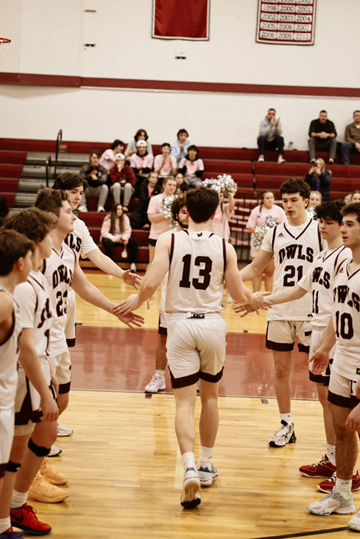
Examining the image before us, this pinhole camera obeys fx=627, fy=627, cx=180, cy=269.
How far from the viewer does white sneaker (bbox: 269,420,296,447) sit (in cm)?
470

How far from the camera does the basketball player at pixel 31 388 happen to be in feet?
9.52

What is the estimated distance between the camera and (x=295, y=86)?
1623 centimetres

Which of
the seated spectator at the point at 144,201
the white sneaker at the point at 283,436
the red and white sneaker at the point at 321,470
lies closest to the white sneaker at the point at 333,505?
the red and white sneaker at the point at 321,470

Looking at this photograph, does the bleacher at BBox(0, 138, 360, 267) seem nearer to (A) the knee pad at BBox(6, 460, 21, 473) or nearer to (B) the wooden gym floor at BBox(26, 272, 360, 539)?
(B) the wooden gym floor at BBox(26, 272, 360, 539)

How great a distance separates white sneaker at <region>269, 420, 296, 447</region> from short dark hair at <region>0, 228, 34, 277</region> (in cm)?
279

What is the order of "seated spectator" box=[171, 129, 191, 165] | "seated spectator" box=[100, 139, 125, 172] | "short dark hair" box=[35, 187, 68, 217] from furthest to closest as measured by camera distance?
"seated spectator" box=[171, 129, 191, 165]
"seated spectator" box=[100, 139, 125, 172]
"short dark hair" box=[35, 187, 68, 217]

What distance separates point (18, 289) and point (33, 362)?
346 millimetres

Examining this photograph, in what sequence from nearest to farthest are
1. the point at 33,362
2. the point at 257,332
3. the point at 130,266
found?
the point at 33,362 < the point at 257,332 < the point at 130,266

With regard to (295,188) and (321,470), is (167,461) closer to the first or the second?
(321,470)

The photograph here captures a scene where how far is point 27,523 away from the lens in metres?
3.27

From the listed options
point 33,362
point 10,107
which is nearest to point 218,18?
point 10,107

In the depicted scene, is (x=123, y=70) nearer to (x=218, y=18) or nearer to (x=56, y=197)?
(x=218, y=18)

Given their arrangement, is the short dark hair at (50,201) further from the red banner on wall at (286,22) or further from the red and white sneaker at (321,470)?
the red banner on wall at (286,22)

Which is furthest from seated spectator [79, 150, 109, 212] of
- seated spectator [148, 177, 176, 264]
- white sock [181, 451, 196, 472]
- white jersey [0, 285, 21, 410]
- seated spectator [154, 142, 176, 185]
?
white jersey [0, 285, 21, 410]
